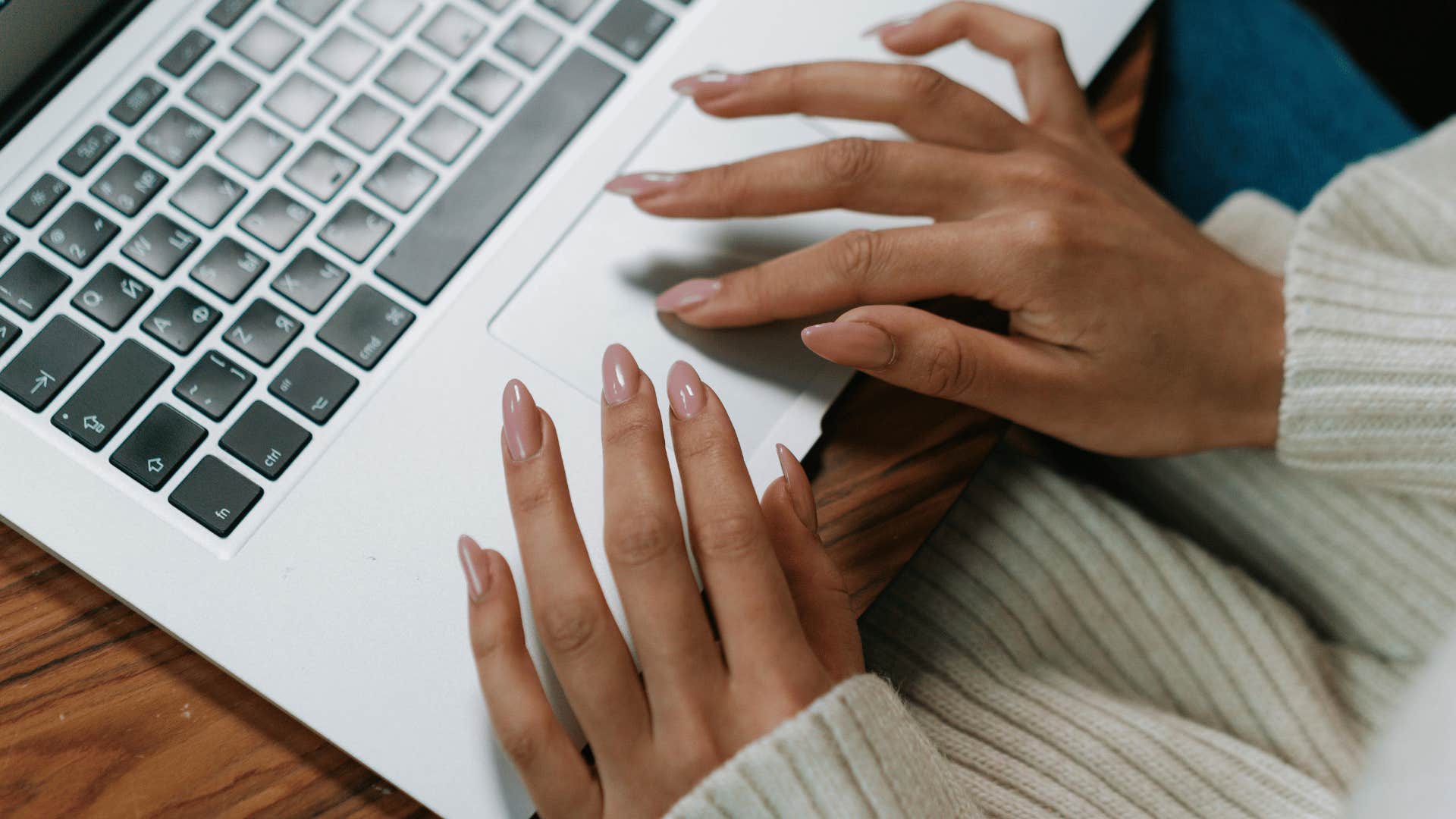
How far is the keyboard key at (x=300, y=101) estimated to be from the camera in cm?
49

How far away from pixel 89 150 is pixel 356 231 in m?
0.13

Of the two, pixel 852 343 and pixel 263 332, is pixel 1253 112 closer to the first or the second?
pixel 852 343

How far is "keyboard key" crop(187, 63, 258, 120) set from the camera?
0.48 m

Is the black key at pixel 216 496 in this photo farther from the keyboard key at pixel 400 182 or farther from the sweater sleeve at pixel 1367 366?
the sweater sleeve at pixel 1367 366

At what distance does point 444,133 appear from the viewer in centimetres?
50

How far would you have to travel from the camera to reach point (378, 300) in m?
0.47

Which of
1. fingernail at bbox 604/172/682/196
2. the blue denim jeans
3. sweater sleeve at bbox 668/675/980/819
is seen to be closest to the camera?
sweater sleeve at bbox 668/675/980/819

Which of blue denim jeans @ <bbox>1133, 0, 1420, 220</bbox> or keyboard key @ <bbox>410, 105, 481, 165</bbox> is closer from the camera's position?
keyboard key @ <bbox>410, 105, 481, 165</bbox>

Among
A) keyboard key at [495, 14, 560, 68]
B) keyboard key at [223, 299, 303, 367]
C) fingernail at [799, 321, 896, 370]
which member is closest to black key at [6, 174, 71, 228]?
keyboard key at [223, 299, 303, 367]

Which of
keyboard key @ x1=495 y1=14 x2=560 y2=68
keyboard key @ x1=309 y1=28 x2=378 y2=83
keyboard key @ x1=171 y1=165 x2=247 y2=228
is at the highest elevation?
keyboard key @ x1=495 y1=14 x2=560 y2=68

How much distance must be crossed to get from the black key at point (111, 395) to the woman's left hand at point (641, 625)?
6.2 inches

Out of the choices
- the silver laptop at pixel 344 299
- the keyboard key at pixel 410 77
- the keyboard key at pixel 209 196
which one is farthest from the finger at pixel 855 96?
the keyboard key at pixel 209 196

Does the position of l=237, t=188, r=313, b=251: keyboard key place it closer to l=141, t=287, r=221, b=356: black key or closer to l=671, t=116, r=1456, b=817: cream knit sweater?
l=141, t=287, r=221, b=356: black key

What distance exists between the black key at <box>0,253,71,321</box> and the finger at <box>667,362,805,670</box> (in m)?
0.28
